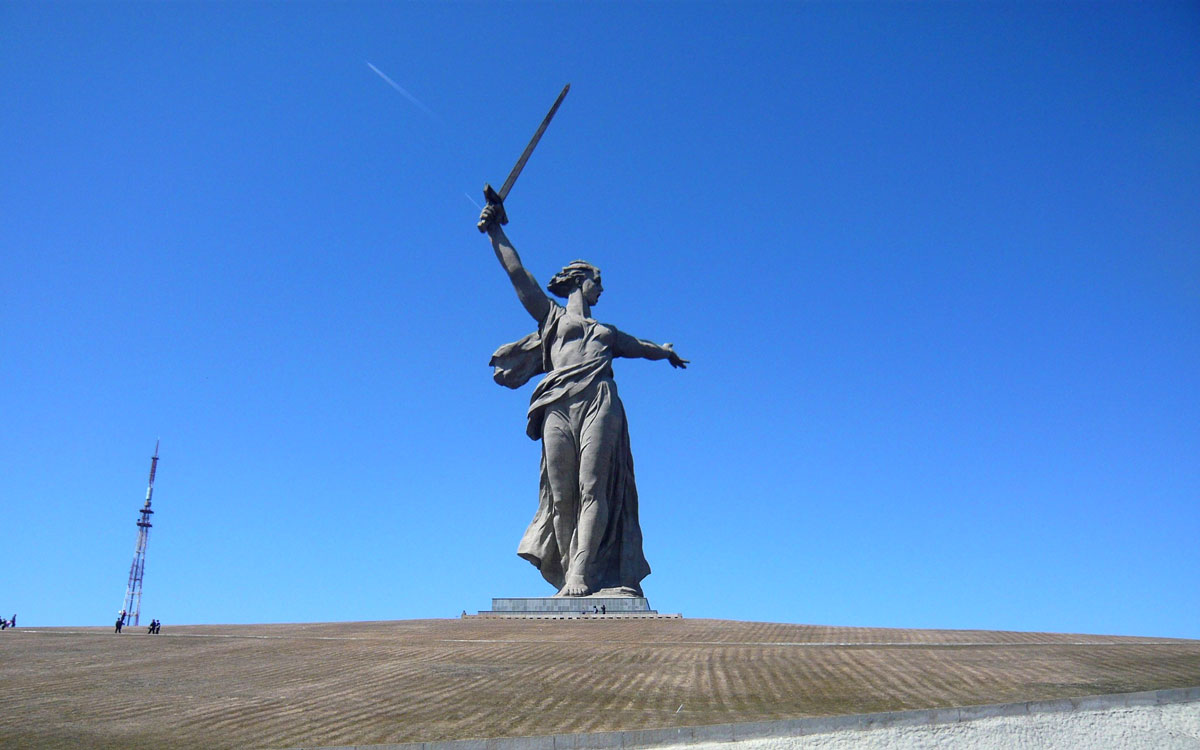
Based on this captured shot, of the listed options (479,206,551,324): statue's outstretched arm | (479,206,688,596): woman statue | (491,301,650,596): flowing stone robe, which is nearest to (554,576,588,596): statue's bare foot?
(479,206,688,596): woman statue

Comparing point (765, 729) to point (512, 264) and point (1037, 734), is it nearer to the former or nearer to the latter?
point (1037, 734)

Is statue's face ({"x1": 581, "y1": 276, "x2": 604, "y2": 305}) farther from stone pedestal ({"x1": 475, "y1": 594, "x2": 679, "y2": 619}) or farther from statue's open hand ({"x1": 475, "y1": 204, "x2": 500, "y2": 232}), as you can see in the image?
stone pedestal ({"x1": 475, "y1": 594, "x2": 679, "y2": 619})

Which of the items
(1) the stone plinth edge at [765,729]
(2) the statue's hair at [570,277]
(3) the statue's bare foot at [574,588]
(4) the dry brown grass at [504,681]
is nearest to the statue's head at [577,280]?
(2) the statue's hair at [570,277]

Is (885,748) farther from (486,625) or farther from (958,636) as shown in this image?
(486,625)

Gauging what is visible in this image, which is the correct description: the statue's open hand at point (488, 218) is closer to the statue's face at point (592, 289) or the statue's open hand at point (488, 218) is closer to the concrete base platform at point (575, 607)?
the statue's face at point (592, 289)

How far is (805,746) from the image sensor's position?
802 cm

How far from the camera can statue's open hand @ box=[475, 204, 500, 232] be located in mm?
23391

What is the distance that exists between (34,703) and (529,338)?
15.8 meters

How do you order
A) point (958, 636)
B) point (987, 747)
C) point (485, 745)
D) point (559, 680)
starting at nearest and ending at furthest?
point (485, 745)
point (987, 747)
point (559, 680)
point (958, 636)

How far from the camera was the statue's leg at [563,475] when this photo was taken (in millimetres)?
22500

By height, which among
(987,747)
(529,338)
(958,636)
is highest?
(529,338)

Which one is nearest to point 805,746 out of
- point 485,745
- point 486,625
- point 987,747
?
point 987,747

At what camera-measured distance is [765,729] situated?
808 cm

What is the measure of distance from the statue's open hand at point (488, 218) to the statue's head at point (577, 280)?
2.11m
